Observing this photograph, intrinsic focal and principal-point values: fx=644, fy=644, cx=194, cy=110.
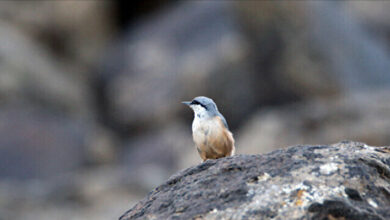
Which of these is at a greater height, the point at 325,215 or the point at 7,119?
the point at 7,119

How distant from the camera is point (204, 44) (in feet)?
72.5

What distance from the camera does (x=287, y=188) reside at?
4.39 meters

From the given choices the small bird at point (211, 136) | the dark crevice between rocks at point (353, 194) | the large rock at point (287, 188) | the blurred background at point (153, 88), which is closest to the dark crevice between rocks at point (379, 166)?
the large rock at point (287, 188)

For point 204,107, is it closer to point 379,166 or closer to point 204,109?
point 204,109

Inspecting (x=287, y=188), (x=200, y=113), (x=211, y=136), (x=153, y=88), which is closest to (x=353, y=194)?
(x=287, y=188)

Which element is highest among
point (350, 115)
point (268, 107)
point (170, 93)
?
point (170, 93)

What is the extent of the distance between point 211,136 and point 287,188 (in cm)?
306

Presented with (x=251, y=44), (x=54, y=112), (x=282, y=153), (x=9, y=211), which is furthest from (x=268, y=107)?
(x=282, y=153)

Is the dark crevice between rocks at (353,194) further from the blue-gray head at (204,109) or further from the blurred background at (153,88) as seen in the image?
the blurred background at (153,88)

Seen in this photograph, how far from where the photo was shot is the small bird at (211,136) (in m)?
7.43

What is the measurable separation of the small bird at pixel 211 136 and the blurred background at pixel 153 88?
9.82 metres

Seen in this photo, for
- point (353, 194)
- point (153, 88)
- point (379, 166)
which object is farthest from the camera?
point (153, 88)

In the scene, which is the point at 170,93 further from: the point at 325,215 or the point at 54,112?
the point at 325,215

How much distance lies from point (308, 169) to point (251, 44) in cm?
1748
